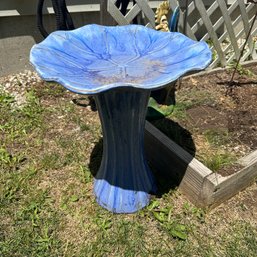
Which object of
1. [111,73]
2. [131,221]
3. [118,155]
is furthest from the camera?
[131,221]

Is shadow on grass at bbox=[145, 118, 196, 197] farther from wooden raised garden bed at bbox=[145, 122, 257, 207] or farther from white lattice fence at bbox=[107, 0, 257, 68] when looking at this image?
white lattice fence at bbox=[107, 0, 257, 68]

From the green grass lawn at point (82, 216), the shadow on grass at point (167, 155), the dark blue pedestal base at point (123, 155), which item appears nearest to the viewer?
the dark blue pedestal base at point (123, 155)

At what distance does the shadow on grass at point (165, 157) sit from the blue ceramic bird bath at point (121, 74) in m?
0.16

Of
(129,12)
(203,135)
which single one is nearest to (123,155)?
(203,135)

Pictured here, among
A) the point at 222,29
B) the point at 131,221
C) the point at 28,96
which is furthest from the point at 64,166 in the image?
the point at 222,29

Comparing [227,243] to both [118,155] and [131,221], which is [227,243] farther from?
[118,155]

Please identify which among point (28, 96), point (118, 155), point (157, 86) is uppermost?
point (157, 86)

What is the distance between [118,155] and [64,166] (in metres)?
0.68

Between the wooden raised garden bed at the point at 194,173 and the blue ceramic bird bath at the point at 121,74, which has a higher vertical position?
the blue ceramic bird bath at the point at 121,74

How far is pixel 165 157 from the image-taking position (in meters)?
2.38

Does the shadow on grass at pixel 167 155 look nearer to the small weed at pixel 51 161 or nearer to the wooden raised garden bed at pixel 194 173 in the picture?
the wooden raised garden bed at pixel 194 173

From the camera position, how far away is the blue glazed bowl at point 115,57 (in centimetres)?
151

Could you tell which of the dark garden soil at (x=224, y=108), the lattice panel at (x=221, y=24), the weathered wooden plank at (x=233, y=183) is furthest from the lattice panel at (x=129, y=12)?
the weathered wooden plank at (x=233, y=183)

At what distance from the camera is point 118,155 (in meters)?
2.03
